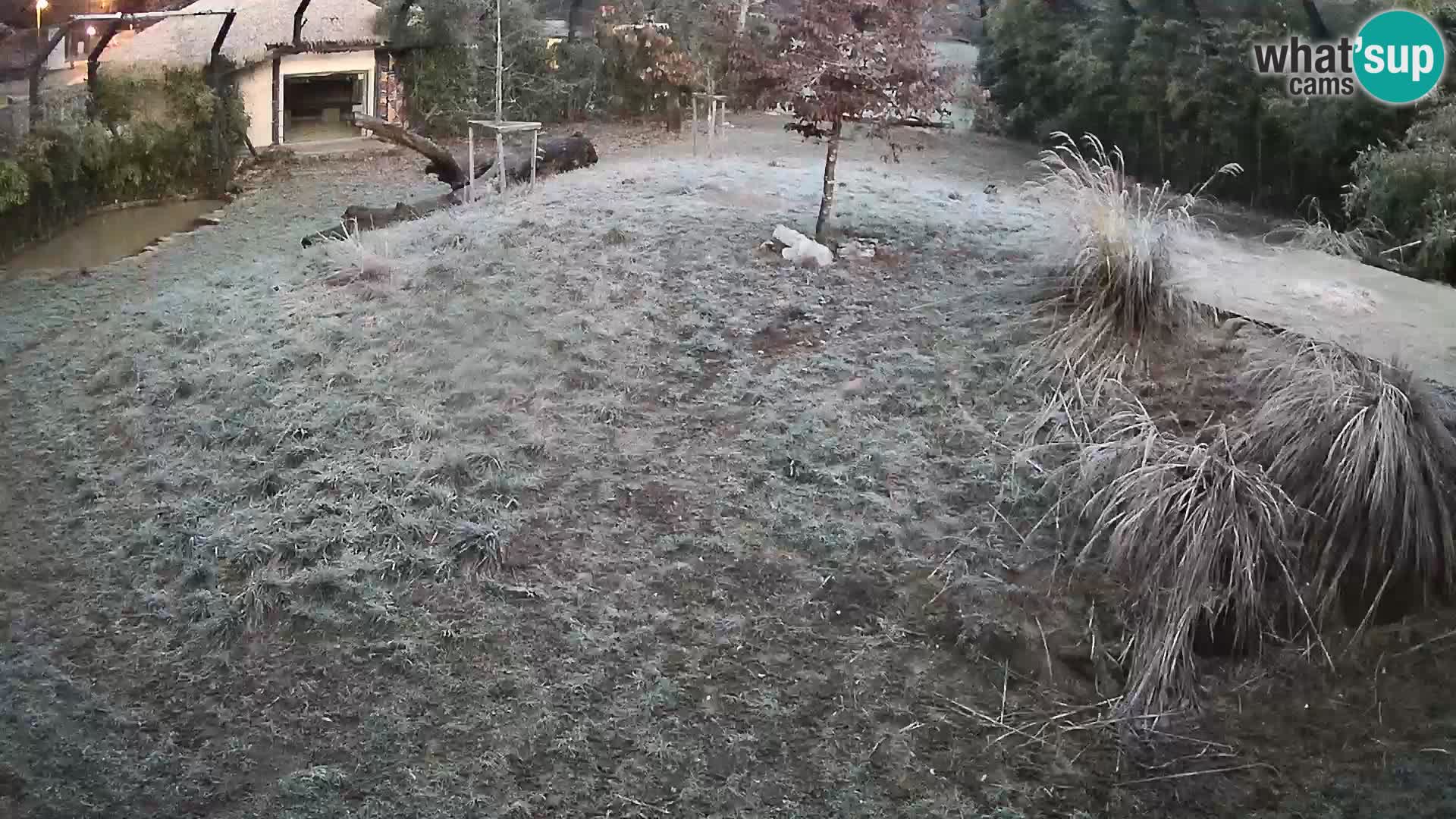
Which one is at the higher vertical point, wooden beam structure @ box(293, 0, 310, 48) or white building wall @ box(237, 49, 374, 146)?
wooden beam structure @ box(293, 0, 310, 48)

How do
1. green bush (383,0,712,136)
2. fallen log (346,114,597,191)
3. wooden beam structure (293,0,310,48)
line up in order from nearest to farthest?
fallen log (346,114,597,191)
wooden beam structure (293,0,310,48)
green bush (383,0,712,136)

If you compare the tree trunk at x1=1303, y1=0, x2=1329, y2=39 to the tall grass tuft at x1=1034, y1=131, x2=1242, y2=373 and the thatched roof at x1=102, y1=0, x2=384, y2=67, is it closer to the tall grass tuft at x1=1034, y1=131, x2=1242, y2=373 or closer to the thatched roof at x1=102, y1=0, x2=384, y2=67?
the tall grass tuft at x1=1034, y1=131, x2=1242, y2=373

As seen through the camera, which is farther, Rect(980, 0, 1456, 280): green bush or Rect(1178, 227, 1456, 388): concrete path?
Rect(980, 0, 1456, 280): green bush

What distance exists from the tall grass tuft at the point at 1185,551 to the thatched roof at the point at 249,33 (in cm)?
602

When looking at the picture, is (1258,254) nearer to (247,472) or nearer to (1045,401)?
(1045,401)

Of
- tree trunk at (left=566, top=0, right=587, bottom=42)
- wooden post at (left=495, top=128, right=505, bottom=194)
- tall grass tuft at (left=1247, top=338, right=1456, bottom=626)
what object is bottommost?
tall grass tuft at (left=1247, top=338, right=1456, bottom=626)

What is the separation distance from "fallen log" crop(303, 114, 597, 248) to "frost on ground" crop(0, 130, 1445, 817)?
60.5 inches

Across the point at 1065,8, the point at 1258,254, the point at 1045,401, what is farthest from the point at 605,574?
the point at 1065,8

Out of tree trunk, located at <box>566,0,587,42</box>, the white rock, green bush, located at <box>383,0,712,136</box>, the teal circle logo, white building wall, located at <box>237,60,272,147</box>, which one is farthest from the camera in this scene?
tree trunk, located at <box>566,0,587,42</box>

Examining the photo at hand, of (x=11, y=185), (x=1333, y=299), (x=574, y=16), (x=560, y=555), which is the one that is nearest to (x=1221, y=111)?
(x=1333, y=299)

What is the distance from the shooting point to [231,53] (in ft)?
28.0

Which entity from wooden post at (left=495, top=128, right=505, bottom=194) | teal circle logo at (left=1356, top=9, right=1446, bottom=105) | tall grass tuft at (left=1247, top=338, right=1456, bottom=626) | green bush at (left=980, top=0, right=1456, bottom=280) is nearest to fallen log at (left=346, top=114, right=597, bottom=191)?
wooden post at (left=495, top=128, right=505, bottom=194)

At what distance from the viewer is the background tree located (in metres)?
5.28

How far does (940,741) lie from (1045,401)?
1475 mm
